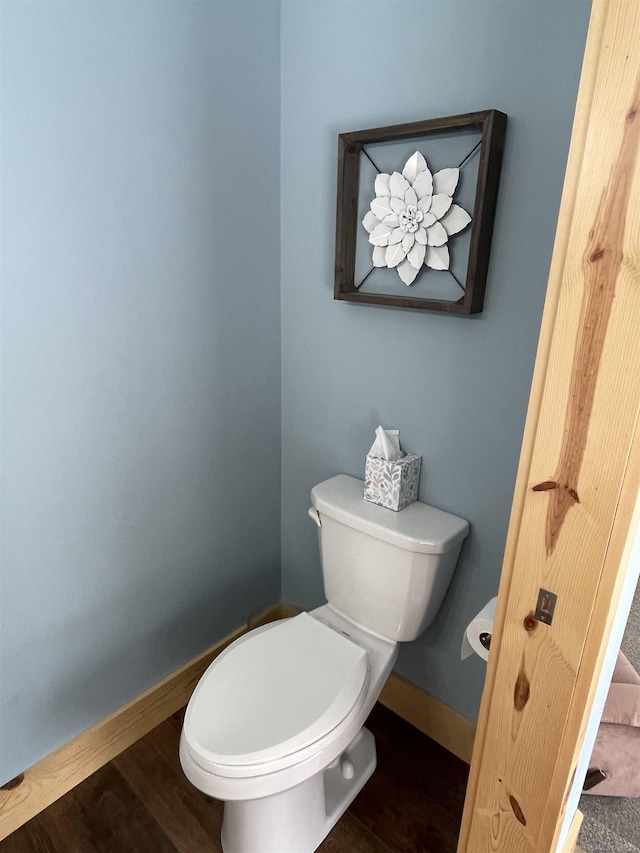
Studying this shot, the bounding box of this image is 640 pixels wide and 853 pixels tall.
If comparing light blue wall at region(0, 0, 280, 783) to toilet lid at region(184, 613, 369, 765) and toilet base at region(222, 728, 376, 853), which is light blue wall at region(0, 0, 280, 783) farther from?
toilet base at region(222, 728, 376, 853)

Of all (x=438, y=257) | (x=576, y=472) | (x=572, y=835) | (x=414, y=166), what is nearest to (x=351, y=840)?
(x=572, y=835)

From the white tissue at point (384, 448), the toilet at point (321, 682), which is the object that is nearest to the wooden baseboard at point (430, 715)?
the toilet at point (321, 682)

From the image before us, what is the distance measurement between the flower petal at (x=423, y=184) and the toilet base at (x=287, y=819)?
4.34 feet

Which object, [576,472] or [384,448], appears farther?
[384,448]

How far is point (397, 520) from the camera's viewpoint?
1487 mm

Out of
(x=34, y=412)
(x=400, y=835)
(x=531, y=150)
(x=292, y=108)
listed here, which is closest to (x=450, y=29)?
(x=531, y=150)

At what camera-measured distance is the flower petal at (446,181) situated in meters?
1.29

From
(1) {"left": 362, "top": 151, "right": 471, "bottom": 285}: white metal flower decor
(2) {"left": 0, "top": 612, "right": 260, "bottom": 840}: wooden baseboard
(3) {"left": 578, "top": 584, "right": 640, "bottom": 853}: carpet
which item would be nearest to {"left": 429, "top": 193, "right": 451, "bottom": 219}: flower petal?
(1) {"left": 362, "top": 151, "right": 471, "bottom": 285}: white metal flower decor

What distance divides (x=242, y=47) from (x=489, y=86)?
665 millimetres

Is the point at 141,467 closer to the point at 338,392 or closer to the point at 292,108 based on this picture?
the point at 338,392

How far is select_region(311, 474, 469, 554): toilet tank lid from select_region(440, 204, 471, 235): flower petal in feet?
2.34

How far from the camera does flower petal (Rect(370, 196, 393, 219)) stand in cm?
141

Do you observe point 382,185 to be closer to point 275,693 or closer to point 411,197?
point 411,197

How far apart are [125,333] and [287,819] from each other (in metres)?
1.26
